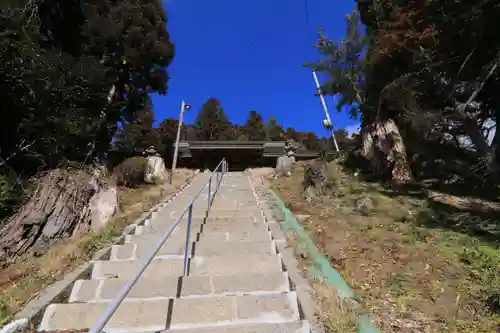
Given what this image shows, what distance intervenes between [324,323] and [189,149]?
15531 millimetres

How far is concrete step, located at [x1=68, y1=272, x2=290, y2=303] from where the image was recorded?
360 centimetres

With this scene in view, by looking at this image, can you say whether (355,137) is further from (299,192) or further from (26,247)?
(26,247)

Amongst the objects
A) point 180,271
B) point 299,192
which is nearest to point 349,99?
point 299,192

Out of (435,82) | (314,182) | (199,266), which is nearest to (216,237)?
(199,266)

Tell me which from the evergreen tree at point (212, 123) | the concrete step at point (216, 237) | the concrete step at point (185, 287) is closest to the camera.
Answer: the concrete step at point (185, 287)

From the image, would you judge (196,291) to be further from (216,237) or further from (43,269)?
(43,269)

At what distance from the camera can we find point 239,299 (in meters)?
3.33

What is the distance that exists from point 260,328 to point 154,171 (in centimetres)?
1269

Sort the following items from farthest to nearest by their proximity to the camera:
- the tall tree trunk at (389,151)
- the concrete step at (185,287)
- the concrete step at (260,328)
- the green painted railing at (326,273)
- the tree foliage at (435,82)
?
the tall tree trunk at (389,151) → the tree foliage at (435,82) → the concrete step at (185,287) → the green painted railing at (326,273) → the concrete step at (260,328)

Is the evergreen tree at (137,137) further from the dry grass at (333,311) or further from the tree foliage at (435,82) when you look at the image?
the dry grass at (333,311)

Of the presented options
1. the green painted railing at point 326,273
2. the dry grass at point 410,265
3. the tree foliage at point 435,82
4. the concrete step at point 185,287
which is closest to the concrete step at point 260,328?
the green painted railing at point 326,273

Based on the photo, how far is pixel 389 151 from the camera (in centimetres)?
1180

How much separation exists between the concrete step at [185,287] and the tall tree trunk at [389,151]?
8.39 m

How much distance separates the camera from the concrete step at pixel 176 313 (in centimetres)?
308
